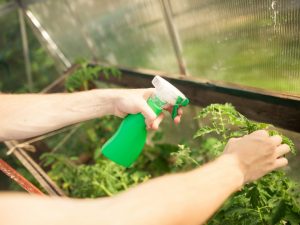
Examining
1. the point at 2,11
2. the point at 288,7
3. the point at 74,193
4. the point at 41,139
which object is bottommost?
the point at 74,193

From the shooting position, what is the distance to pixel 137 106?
1.76m

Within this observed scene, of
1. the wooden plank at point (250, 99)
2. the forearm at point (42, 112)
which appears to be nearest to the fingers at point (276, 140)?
the wooden plank at point (250, 99)

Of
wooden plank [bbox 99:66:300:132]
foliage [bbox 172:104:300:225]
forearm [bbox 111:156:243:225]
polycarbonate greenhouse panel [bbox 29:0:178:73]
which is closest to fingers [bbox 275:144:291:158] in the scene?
foliage [bbox 172:104:300:225]

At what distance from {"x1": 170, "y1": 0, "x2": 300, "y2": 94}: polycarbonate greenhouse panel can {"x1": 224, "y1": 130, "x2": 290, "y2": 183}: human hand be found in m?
0.92

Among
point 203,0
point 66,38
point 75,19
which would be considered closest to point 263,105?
point 203,0

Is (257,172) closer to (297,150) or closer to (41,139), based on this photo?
(297,150)

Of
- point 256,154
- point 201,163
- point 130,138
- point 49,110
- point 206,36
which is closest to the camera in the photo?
point 256,154

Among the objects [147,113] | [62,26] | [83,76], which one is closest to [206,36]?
[147,113]

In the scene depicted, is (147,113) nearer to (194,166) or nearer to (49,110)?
(49,110)

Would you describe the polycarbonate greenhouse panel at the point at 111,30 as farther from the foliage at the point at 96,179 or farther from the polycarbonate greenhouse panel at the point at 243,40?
the foliage at the point at 96,179

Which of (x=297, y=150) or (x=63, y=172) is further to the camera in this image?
(x=63, y=172)

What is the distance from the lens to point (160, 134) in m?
3.69

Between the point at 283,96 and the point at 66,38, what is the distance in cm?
325

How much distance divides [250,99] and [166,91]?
3.25 ft
